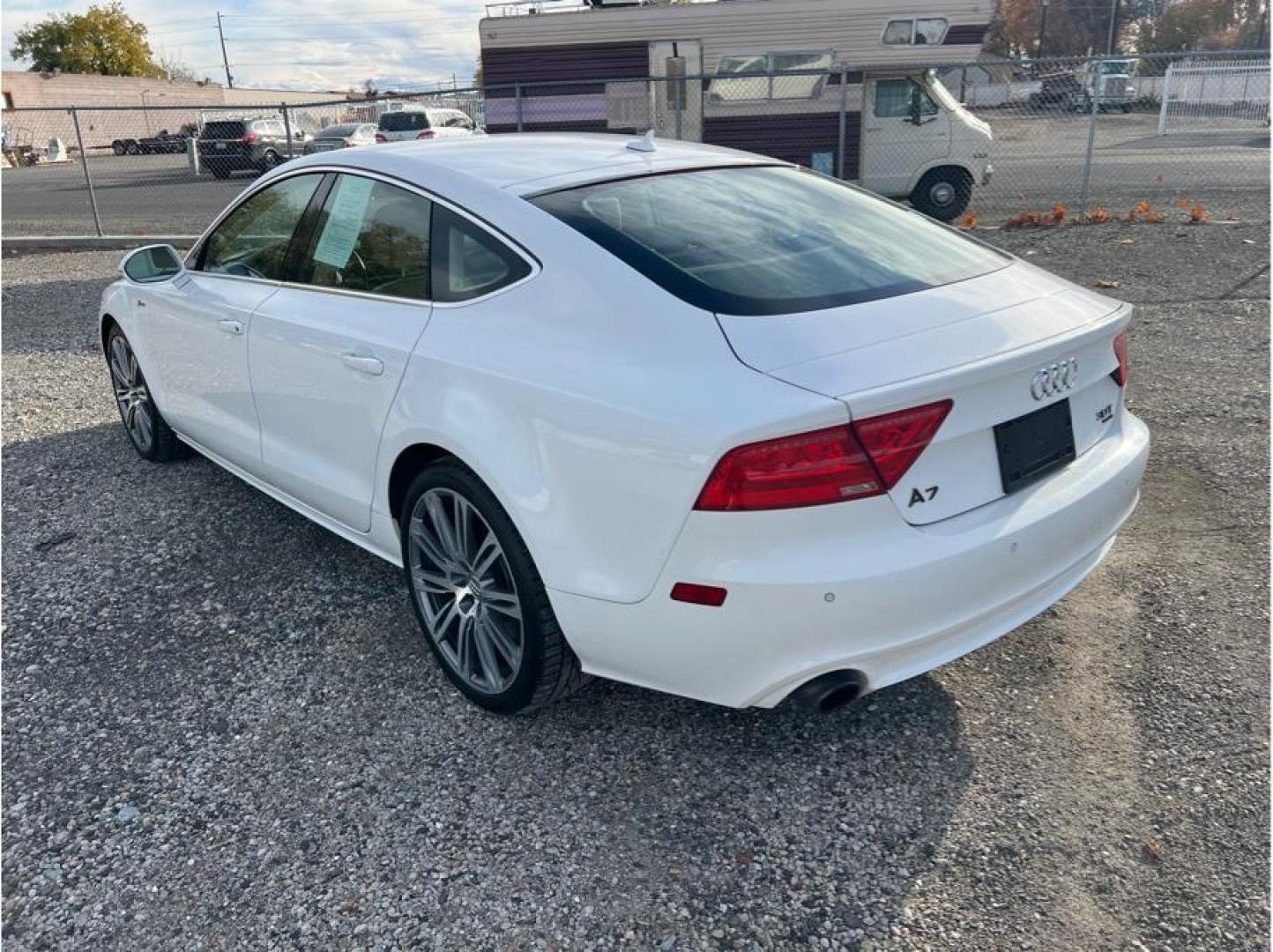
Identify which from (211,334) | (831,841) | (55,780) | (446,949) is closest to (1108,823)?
(831,841)

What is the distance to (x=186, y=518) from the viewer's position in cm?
458

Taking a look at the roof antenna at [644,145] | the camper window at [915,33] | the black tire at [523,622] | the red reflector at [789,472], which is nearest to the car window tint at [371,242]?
the black tire at [523,622]

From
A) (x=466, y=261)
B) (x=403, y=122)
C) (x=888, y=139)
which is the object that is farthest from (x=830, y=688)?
(x=403, y=122)

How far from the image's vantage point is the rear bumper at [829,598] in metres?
2.30

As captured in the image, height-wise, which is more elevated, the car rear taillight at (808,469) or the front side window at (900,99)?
the front side window at (900,99)

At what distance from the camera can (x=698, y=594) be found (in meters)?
2.37

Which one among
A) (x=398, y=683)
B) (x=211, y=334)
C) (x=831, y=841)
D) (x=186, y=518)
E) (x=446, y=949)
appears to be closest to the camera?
(x=446, y=949)

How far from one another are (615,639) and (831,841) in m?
0.74

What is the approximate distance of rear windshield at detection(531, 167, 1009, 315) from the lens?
2.68 metres

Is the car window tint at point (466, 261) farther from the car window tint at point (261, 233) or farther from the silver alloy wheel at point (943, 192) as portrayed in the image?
the silver alloy wheel at point (943, 192)

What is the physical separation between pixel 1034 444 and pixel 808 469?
0.74m

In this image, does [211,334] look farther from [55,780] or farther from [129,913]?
[129,913]

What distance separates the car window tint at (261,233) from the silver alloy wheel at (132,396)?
1000 mm

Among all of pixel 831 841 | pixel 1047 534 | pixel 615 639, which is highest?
pixel 1047 534
